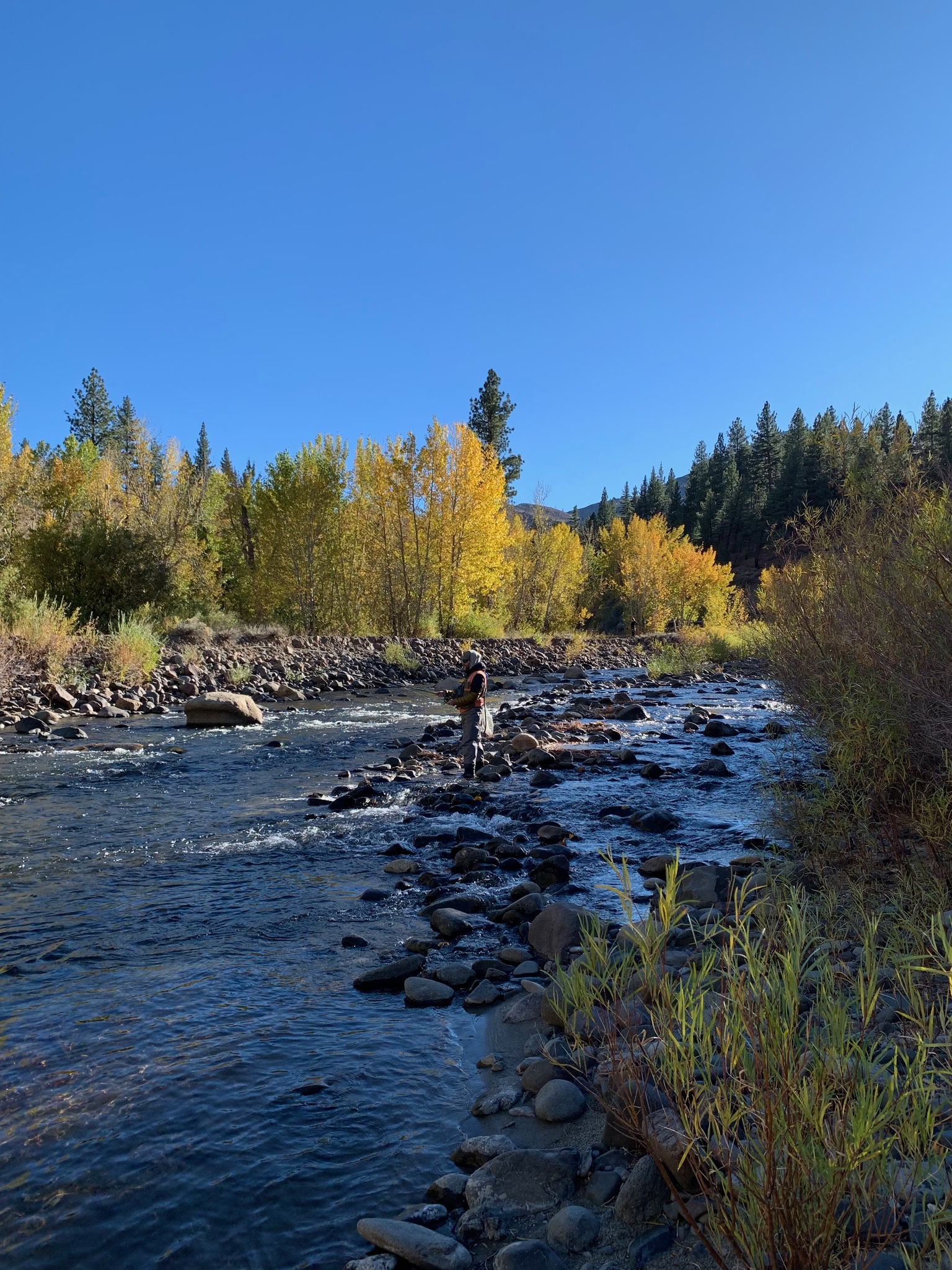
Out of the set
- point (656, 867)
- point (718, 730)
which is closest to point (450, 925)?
point (656, 867)

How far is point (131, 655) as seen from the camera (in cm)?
1697

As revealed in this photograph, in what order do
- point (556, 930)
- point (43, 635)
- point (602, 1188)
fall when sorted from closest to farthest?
point (602, 1188), point (556, 930), point (43, 635)

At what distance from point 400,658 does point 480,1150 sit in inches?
822

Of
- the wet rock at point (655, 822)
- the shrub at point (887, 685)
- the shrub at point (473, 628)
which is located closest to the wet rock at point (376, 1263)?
the shrub at point (887, 685)

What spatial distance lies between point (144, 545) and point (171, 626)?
10.0 feet

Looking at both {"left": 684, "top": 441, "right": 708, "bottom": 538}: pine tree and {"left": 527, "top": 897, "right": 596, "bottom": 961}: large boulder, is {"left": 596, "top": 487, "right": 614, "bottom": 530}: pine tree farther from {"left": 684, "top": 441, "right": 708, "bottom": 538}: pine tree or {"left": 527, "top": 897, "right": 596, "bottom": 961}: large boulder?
{"left": 527, "top": 897, "right": 596, "bottom": 961}: large boulder

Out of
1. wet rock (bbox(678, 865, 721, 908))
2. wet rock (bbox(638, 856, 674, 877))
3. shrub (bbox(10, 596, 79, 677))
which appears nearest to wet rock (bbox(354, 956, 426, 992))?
wet rock (bbox(678, 865, 721, 908))

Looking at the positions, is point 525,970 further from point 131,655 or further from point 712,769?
A: point 131,655

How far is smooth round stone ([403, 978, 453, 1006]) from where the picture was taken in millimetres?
4117

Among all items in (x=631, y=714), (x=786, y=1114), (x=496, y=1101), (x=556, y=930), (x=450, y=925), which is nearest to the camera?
(x=786, y=1114)

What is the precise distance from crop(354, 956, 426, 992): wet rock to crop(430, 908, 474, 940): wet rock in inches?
20.3

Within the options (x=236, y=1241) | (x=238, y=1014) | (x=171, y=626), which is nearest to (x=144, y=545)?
(x=171, y=626)

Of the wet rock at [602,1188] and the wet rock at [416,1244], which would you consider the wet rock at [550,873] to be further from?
the wet rock at [416,1244]

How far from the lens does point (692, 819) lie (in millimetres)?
7516
